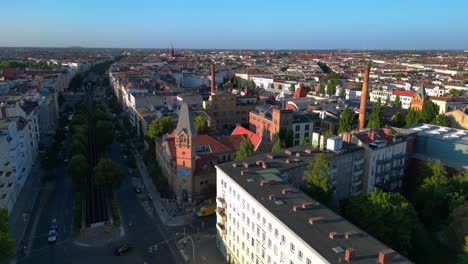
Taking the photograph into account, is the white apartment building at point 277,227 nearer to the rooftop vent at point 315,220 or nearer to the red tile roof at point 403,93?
the rooftop vent at point 315,220

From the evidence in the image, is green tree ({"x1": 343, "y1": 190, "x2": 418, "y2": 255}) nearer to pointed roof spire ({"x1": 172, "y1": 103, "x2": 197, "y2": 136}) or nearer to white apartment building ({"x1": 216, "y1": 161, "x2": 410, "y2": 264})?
white apartment building ({"x1": 216, "y1": 161, "x2": 410, "y2": 264})

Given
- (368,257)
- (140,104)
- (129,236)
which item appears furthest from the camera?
(140,104)

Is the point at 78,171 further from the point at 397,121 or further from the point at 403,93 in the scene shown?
the point at 403,93

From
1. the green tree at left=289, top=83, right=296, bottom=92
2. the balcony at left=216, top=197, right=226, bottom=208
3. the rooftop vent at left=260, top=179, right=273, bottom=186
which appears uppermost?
the green tree at left=289, top=83, right=296, bottom=92

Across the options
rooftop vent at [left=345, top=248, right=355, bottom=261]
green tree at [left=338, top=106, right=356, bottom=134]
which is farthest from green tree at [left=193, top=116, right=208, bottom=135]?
rooftop vent at [left=345, top=248, right=355, bottom=261]

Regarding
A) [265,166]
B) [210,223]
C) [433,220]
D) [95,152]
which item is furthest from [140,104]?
[433,220]

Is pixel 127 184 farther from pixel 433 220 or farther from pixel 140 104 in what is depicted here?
pixel 433 220

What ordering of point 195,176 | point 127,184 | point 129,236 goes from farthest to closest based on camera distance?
point 127,184 → point 195,176 → point 129,236

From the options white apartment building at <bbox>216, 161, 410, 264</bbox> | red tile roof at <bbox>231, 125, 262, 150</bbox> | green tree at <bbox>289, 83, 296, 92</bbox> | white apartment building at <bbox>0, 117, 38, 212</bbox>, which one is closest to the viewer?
white apartment building at <bbox>216, 161, 410, 264</bbox>
